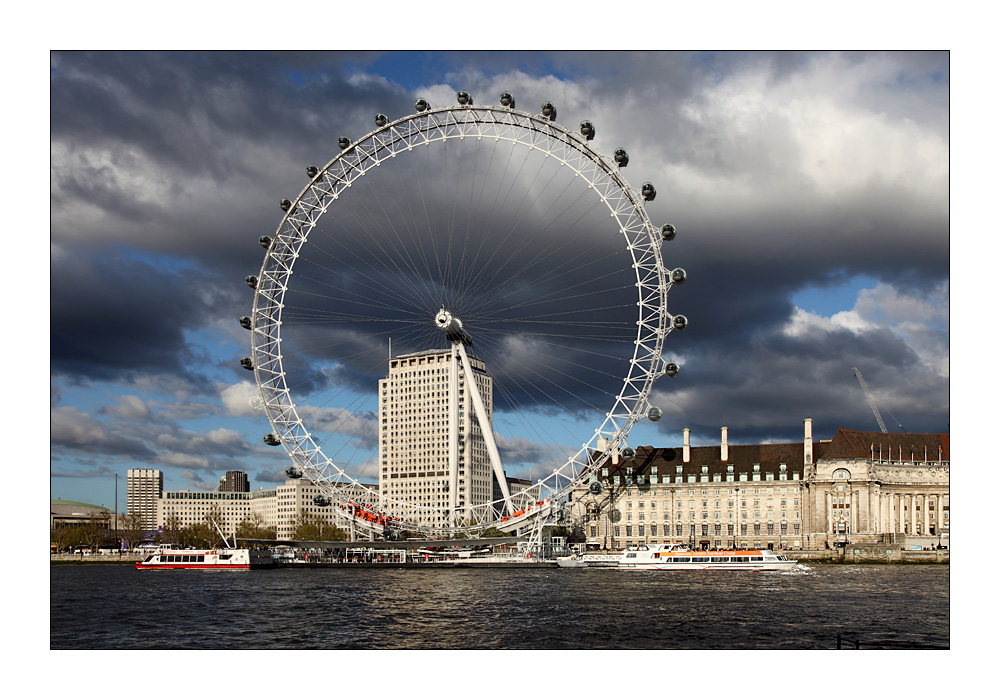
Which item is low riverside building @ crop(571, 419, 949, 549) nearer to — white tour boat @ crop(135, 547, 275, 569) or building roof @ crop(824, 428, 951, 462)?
building roof @ crop(824, 428, 951, 462)

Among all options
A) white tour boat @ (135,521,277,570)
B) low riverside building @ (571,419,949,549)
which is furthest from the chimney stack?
white tour boat @ (135,521,277,570)

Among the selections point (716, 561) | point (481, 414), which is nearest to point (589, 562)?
point (716, 561)

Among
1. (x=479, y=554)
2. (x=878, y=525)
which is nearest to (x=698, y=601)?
(x=479, y=554)

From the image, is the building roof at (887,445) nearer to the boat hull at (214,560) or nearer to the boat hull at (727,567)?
the boat hull at (727,567)

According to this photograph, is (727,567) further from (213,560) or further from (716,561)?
(213,560)

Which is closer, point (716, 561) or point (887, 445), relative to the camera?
point (716, 561)
